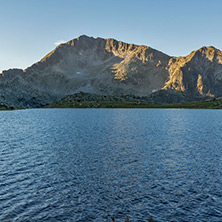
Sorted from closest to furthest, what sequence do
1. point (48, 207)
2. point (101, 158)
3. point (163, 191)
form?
point (48, 207) < point (163, 191) < point (101, 158)

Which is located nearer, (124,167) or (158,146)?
(124,167)

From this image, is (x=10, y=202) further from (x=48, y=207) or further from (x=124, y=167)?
(x=124, y=167)

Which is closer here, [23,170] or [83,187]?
[83,187]

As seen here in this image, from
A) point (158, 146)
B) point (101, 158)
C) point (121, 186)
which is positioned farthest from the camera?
point (158, 146)

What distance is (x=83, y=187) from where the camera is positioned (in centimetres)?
2898

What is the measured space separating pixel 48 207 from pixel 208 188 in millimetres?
20214

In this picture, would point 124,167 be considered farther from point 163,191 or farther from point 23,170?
point 23,170

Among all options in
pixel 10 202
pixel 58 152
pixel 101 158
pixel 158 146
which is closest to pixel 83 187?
pixel 10 202

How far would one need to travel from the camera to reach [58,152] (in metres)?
50.0

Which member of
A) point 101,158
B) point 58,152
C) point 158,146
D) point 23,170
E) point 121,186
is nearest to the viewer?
point 121,186

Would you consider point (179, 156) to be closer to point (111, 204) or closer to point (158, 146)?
point (158, 146)

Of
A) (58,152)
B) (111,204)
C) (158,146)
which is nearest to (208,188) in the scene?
(111,204)

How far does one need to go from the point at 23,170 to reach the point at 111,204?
1883 cm

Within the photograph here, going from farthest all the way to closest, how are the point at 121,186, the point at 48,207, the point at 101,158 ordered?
the point at 101,158, the point at 121,186, the point at 48,207
